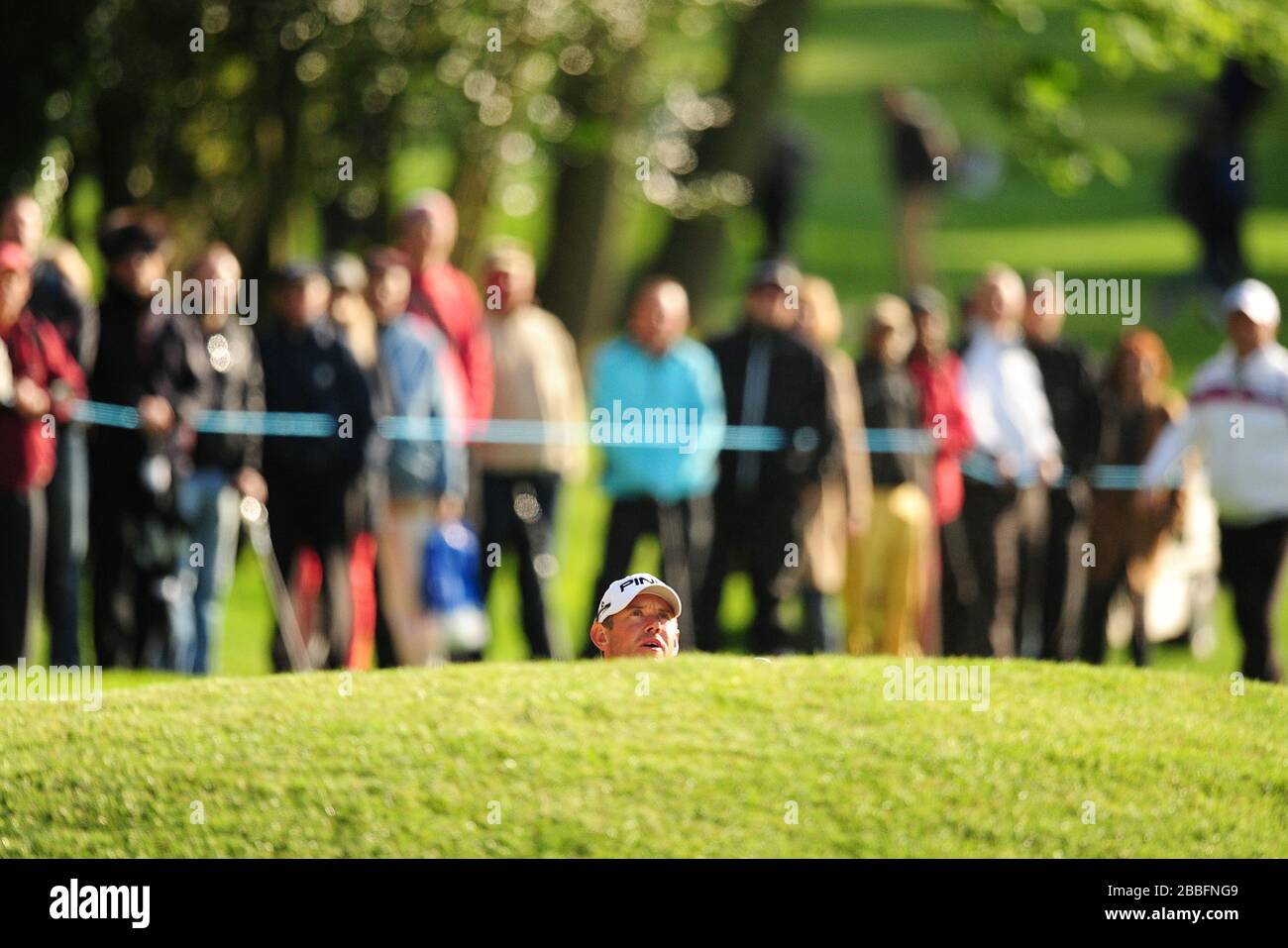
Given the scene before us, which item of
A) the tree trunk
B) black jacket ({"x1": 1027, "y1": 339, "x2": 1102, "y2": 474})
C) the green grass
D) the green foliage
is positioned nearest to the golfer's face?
the green grass

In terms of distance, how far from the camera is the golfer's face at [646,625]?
349 inches

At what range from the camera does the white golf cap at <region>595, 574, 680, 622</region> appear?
8859 millimetres

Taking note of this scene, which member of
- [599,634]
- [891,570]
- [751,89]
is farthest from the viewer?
[751,89]

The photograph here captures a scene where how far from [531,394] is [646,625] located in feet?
19.5

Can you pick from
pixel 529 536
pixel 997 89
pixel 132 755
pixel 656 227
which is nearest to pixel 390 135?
pixel 997 89

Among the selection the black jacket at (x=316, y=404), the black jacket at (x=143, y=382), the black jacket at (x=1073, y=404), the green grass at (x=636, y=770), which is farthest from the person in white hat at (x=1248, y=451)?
the black jacket at (x=143, y=382)

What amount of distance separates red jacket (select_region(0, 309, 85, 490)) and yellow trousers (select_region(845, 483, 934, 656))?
486cm

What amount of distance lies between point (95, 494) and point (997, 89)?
8.81m

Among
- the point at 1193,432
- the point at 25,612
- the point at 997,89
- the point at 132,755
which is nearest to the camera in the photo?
the point at 132,755

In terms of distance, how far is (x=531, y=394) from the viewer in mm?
14695

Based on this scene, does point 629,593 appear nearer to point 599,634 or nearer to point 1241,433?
point 599,634

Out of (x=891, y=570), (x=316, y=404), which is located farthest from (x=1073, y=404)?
(x=316, y=404)
